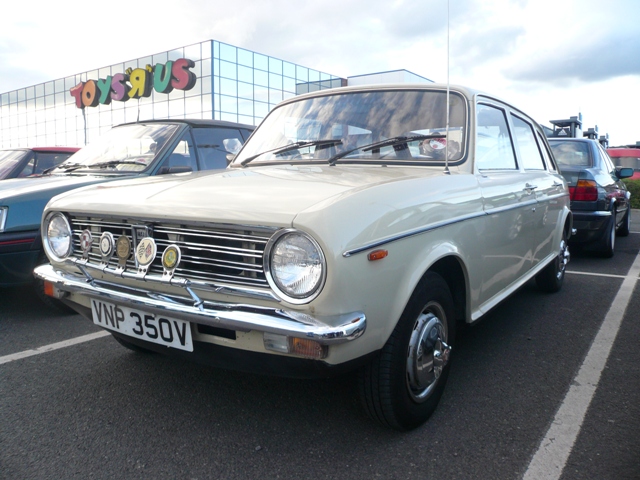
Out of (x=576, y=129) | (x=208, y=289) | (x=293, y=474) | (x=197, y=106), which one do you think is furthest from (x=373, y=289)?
(x=197, y=106)

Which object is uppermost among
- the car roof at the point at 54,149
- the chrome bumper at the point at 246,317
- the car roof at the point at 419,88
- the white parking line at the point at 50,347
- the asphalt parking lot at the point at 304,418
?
the car roof at the point at 419,88

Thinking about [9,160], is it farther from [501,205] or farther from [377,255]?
[377,255]

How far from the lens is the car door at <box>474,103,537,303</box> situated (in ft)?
10.0

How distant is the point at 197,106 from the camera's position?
30781mm

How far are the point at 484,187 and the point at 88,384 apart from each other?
7.94 ft

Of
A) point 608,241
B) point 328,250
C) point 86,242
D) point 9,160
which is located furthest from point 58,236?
point 608,241

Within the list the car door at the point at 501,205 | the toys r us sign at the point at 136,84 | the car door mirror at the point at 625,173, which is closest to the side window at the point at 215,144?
the car door at the point at 501,205

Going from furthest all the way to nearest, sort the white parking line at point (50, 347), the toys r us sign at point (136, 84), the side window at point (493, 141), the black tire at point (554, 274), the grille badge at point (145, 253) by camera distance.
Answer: the toys r us sign at point (136, 84), the black tire at point (554, 274), the white parking line at point (50, 347), the side window at point (493, 141), the grille badge at point (145, 253)

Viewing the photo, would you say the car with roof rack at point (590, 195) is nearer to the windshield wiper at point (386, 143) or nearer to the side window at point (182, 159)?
the windshield wiper at point (386, 143)

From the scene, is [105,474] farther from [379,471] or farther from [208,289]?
[379,471]

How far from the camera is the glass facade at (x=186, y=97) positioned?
1201 inches

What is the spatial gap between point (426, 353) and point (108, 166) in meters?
3.77

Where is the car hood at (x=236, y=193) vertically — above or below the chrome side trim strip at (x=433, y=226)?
above

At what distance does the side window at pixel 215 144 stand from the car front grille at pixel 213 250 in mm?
3147
